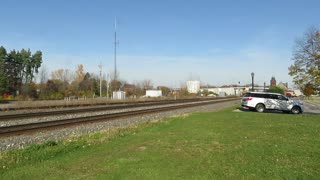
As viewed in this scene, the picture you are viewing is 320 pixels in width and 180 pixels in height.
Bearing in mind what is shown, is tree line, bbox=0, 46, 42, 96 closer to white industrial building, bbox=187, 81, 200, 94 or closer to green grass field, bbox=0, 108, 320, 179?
white industrial building, bbox=187, 81, 200, 94

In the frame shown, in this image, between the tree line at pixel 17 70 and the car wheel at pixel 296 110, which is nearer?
the car wheel at pixel 296 110

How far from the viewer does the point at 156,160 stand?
822 cm

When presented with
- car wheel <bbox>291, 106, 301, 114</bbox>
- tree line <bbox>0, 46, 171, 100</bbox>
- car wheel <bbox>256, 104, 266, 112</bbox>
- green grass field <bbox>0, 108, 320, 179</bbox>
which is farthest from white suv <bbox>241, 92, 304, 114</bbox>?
tree line <bbox>0, 46, 171, 100</bbox>

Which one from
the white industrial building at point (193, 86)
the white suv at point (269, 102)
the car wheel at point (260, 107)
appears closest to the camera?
the white suv at point (269, 102)

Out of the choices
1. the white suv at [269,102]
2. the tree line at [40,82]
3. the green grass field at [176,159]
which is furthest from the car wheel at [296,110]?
the tree line at [40,82]

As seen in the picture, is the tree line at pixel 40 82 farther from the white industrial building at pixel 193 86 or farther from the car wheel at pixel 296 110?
the car wheel at pixel 296 110

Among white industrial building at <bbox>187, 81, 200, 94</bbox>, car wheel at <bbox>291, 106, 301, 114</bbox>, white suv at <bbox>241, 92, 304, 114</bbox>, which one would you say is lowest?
car wheel at <bbox>291, 106, 301, 114</bbox>

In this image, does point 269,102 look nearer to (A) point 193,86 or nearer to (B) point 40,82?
(B) point 40,82

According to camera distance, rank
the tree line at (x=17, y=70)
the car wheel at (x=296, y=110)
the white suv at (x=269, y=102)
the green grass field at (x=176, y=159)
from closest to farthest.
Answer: the green grass field at (x=176, y=159) → the car wheel at (x=296, y=110) → the white suv at (x=269, y=102) → the tree line at (x=17, y=70)

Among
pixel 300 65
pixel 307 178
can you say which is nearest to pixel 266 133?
pixel 307 178

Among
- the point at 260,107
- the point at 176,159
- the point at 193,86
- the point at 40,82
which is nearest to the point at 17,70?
the point at 40,82

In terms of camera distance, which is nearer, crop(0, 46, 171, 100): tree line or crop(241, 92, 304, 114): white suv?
crop(241, 92, 304, 114): white suv

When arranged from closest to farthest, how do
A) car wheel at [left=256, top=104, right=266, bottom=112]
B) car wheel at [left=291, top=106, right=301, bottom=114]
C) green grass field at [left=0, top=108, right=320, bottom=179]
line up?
green grass field at [left=0, top=108, right=320, bottom=179], car wheel at [left=291, top=106, right=301, bottom=114], car wheel at [left=256, top=104, right=266, bottom=112]

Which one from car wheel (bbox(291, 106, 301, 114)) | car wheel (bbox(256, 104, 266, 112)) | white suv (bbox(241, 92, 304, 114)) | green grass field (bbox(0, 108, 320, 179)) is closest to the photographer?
green grass field (bbox(0, 108, 320, 179))
